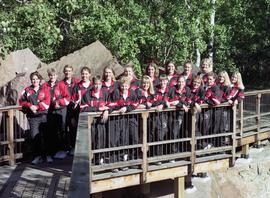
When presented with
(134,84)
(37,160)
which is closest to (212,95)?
(134,84)

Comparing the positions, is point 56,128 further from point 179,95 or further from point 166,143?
point 179,95

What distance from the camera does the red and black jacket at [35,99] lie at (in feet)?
26.8

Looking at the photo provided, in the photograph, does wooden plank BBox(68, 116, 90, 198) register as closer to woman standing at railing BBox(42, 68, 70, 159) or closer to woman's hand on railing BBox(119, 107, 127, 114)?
woman's hand on railing BBox(119, 107, 127, 114)

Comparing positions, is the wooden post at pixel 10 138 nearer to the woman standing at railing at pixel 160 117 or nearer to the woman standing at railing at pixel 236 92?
the woman standing at railing at pixel 160 117

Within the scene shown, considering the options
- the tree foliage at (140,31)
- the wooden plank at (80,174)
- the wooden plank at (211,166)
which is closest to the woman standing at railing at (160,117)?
the wooden plank at (211,166)

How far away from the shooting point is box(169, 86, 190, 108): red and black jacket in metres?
8.42

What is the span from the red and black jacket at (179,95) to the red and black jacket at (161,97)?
0.10 m

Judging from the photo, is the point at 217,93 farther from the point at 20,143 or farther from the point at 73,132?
the point at 20,143

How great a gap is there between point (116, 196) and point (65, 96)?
2.96 meters

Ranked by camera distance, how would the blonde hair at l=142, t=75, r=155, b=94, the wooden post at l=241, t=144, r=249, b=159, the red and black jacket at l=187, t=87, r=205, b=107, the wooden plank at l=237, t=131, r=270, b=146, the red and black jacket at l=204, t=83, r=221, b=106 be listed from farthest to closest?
the wooden post at l=241, t=144, r=249, b=159 < the wooden plank at l=237, t=131, r=270, b=146 < the red and black jacket at l=204, t=83, r=221, b=106 < the red and black jacket at l=187, t=87, r=205, b=107 < the blonde hair at l=142, t=75, r=155, b=94

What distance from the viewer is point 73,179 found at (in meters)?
2.99

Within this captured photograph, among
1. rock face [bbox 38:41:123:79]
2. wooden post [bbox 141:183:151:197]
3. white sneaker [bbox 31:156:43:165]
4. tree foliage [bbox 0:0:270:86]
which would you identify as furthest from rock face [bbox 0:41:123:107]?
wooden post [bbox 141:183:151:197]

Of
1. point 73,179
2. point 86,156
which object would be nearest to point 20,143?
point 86,156

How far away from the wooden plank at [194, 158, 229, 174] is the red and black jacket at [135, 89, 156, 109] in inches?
72.6
